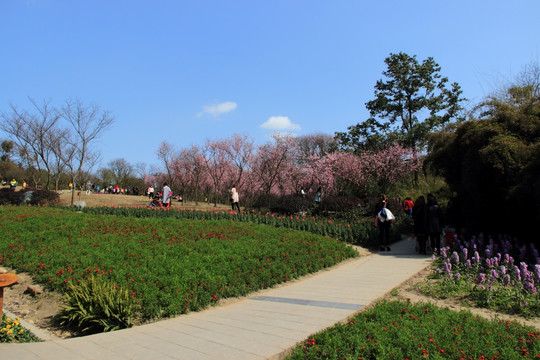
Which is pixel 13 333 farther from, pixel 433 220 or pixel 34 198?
pixel 34 198

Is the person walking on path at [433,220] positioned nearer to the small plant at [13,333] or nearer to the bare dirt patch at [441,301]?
the bare dirt patch at [441,301]

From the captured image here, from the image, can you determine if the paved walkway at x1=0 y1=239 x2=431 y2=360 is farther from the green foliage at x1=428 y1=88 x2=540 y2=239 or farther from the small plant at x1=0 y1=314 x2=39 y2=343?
the green foliage at x1=428 y1=88 x2=540 y2=239

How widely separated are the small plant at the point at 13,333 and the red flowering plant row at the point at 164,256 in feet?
4.10

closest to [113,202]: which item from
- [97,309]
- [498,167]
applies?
[97,309]

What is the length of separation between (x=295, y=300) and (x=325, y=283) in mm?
1398

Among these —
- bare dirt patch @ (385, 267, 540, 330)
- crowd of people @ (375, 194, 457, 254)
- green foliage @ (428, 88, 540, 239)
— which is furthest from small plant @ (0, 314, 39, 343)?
green foliage @ (428, 88, 540, 239)

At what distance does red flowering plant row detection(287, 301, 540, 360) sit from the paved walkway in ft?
1.17

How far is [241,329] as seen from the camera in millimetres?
4547

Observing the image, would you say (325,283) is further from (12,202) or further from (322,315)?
(12,202)

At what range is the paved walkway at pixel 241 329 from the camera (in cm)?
377

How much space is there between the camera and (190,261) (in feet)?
23.9

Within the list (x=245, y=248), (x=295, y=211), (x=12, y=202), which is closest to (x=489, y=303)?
(x=245, y=248)

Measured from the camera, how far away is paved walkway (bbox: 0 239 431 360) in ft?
12.4

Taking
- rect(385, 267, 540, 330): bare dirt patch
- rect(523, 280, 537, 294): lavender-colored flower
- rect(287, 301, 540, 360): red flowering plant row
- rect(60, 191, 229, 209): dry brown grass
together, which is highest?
rect(60, 191, 229, 209): dry brown grass
